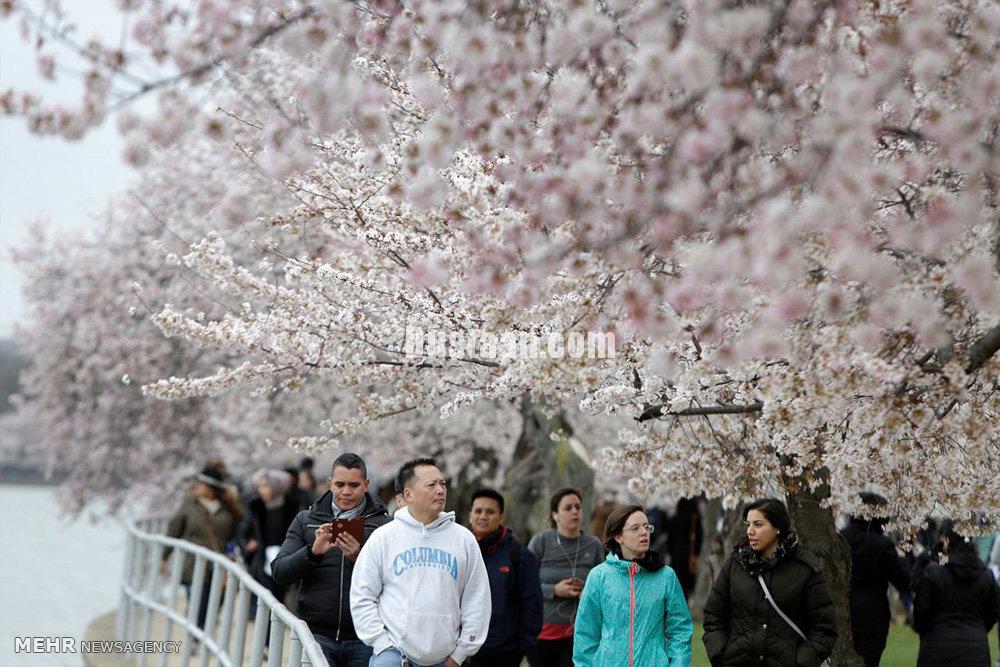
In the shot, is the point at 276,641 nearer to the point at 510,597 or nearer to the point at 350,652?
the point at 350,652

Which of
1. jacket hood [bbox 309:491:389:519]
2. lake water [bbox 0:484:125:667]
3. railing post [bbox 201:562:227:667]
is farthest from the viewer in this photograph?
lake water [bbox 0:484:125:667]

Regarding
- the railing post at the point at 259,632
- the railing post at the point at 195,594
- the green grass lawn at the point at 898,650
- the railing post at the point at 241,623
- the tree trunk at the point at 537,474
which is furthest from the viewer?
the tree trunk at the point at 537,474

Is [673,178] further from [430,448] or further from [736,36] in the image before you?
[430,448]

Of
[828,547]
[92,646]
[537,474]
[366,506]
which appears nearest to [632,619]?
[366,506]

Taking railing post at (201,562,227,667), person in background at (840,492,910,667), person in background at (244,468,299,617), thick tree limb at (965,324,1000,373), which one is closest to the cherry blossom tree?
thick tree limb at (965,324,1000,373)

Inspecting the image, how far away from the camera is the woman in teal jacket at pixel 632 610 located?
23.1 feet

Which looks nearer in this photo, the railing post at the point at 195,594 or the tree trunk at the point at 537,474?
the railing post at the point at 195,594

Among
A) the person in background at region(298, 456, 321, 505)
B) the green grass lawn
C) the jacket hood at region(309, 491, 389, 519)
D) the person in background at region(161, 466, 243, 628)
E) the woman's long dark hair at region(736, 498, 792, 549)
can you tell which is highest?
the person in background at region(298, 456, 321, 505)

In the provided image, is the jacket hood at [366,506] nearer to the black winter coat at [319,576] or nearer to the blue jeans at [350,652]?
the black winter coat at [319,576]

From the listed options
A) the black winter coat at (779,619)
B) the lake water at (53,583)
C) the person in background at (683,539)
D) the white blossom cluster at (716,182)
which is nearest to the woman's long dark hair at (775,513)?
the black winter coat at (779,619)

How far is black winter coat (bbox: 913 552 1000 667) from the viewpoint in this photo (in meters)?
8.95

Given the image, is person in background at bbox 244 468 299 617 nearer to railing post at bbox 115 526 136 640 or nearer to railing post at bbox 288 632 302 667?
railing post at bbox 115 526 136 640

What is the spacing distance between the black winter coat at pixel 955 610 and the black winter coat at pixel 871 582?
0.20 metres

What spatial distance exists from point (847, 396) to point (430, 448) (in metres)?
18.1
